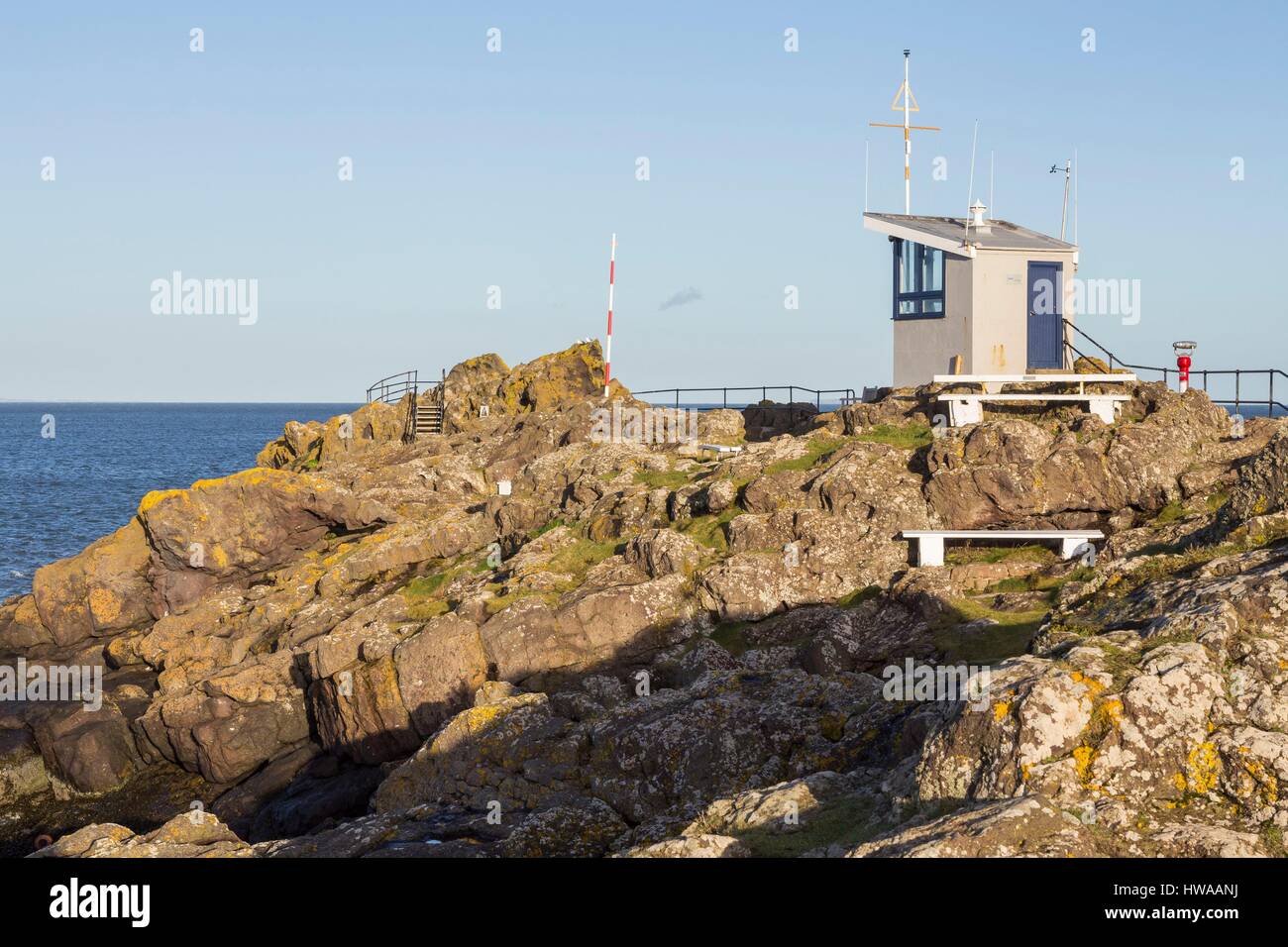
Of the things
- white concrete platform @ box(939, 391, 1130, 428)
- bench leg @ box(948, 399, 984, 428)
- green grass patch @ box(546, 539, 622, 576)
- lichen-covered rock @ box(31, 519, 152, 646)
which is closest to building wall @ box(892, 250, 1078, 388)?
white concrete platform @ box(939, 391, 1130, 428)

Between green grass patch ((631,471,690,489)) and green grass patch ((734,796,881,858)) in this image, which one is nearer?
green grass patch ((734,796,881,858))

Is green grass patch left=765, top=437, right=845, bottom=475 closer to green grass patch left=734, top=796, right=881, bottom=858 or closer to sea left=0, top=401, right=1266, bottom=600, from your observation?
sea left=0, top=401, right=1266, bottom=600

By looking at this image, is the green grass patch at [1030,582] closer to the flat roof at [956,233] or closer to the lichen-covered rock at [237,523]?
the flat roof at [956,233]

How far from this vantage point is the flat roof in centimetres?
3180

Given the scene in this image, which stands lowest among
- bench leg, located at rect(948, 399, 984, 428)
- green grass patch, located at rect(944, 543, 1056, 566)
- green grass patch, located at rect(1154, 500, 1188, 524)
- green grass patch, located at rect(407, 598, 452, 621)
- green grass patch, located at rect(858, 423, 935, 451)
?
green grass patch, located at rect(407, 598, 452, 621)

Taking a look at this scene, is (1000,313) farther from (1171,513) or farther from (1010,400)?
(1171,513)

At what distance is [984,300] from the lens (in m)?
31.3

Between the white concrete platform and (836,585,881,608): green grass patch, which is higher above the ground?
the white concrete platform

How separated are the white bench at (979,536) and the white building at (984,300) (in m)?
9.80

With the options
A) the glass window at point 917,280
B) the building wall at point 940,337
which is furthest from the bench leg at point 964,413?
the glass window at point 917,280

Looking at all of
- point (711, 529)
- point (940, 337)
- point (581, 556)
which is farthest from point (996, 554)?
point (940, 337)

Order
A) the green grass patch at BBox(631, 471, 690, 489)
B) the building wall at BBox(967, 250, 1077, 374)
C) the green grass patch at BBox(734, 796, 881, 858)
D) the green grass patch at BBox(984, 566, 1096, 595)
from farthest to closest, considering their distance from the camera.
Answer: the building wall at BBox(967, 250, 1077, 374), the green grass patch at BBox(631, 471, 690, 489), the green grass patch at BBox(984, 566, 1096, 595), the green grass patch at BBox(734, 796, 881, 858)

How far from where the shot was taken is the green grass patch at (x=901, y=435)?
1057 inches

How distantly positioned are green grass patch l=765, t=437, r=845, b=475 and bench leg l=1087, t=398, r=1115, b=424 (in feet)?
18.9
